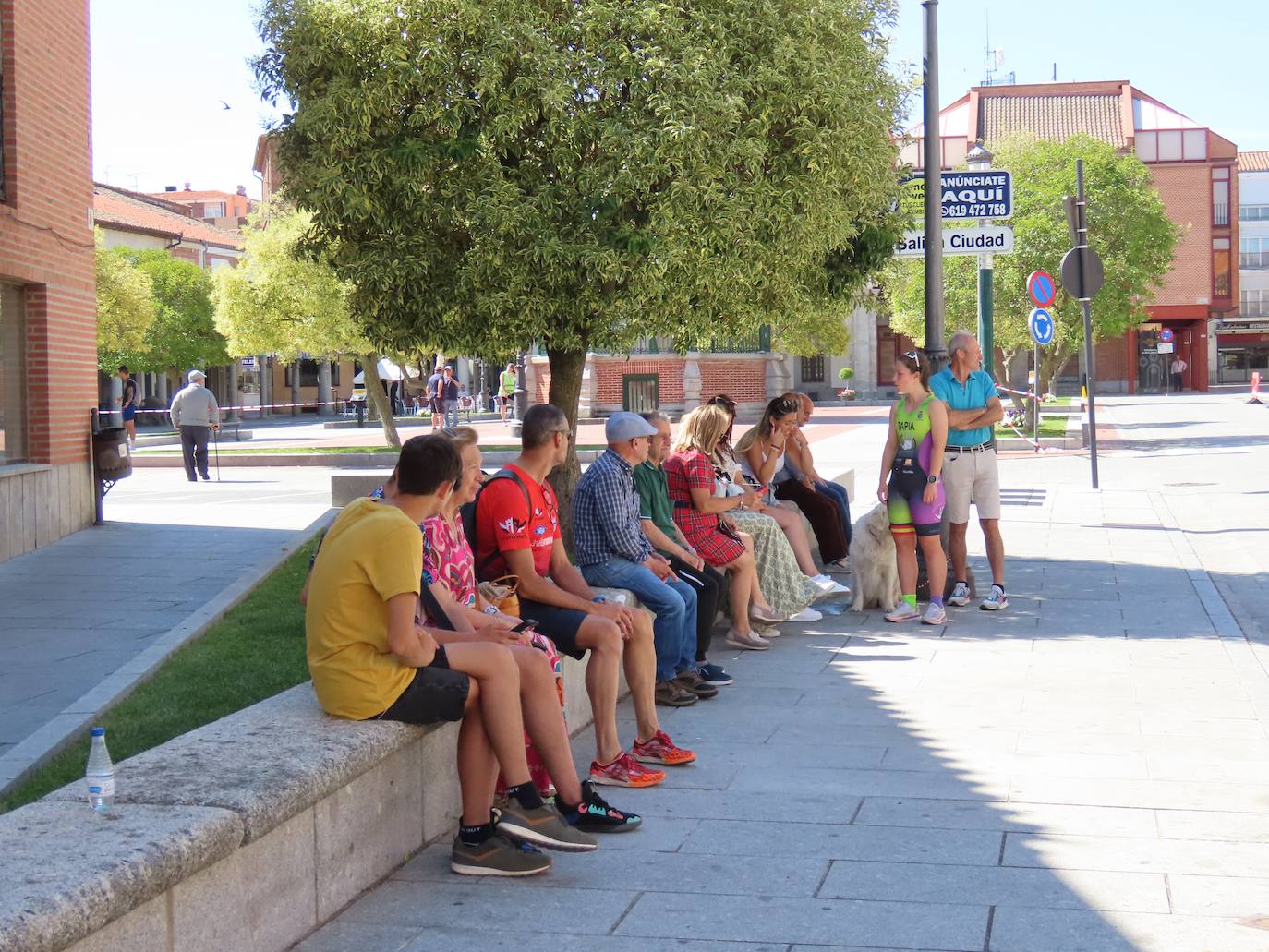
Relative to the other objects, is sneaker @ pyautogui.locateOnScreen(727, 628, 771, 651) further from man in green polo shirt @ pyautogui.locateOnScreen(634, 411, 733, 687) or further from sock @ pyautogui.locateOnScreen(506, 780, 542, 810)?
sock @ pyautogui.locateOnScreen(506, 780, 542, 810)

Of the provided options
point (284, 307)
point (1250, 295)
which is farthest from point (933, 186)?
point (1250, 295)

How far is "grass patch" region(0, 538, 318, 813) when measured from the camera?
6.07 m

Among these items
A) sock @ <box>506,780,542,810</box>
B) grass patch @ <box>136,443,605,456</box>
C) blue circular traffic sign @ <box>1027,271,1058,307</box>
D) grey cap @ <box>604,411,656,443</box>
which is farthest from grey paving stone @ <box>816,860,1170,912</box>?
grass patch @ <box>136,443,605,456</box>

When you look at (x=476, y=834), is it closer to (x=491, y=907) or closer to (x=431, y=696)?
(x=491, y=907)

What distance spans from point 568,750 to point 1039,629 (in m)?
4.95

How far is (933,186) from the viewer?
1124 cm

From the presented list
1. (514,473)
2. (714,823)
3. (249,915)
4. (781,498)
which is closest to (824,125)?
(781,498)

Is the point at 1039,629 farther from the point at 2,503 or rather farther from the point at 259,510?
the point at 259,510

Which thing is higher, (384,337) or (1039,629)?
(384,337)

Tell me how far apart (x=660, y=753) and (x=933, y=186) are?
650 cm

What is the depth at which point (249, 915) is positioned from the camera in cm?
386

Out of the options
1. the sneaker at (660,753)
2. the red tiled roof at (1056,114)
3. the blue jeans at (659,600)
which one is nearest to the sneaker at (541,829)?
the sneaker at (660,753)

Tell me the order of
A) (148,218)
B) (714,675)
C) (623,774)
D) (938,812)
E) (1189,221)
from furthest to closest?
(1189,221) < (148,218) < (714,675) < (623,774) < (938,812)

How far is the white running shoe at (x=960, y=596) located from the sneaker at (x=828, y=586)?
704mm
